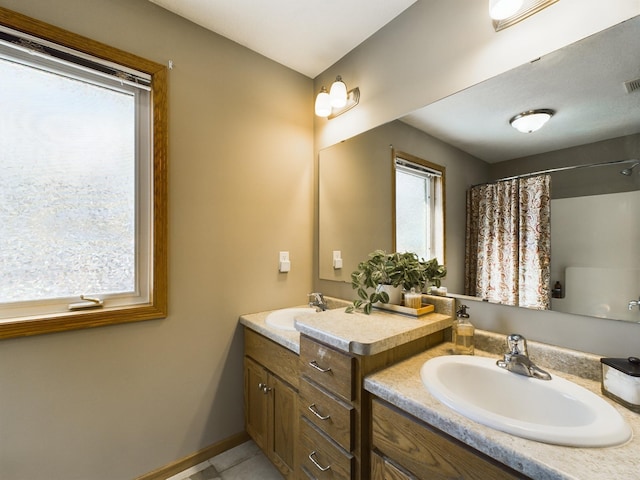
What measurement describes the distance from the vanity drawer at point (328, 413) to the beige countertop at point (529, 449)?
207mm

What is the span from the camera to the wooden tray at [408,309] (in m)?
1.32

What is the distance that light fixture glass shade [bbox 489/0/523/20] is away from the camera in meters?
1.04

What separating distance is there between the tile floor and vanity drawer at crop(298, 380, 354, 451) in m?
0.66

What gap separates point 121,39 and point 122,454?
200 centimetres

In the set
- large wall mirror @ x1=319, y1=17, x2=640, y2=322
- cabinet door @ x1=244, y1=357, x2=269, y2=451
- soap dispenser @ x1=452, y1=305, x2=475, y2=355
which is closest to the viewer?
large wall mirror @ x1=319, y1=17, x2=640, y2=322

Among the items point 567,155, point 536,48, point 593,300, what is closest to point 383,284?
point 593,300

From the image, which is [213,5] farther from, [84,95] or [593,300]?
[593,300]

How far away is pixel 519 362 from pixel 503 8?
49.0 inches

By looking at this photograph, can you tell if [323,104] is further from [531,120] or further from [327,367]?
[327,367]

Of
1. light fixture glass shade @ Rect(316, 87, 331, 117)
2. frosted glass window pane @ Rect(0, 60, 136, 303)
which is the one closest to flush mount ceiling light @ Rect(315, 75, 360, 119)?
light fixture glass shade @ Rect(316, 87, 331, 117)

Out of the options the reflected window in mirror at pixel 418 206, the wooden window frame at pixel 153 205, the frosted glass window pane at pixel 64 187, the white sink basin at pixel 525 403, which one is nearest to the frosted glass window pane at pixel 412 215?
the reflected window in mirror at pixel 418 206

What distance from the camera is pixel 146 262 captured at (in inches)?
59.4

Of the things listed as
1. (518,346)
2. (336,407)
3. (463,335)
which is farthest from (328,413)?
(518,346)

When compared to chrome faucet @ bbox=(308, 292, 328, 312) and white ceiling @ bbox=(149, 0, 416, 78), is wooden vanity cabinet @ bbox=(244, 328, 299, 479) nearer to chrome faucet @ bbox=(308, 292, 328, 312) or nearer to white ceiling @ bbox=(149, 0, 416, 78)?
chrome faucet @ bbox=(308, 292, 328, 312)
